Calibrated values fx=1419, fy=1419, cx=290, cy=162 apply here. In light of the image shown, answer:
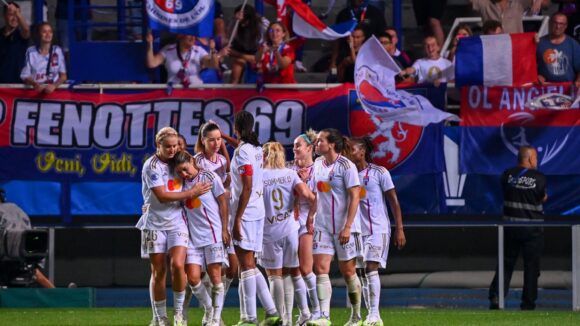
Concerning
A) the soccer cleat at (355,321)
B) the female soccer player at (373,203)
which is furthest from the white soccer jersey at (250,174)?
the female soccer player at (373,203)

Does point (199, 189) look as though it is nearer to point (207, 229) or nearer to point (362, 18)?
point (207, 229)

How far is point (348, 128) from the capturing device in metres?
20.3

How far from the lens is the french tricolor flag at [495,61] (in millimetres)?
20141

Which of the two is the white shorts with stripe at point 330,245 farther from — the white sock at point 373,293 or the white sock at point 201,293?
the white sock at point 201,293

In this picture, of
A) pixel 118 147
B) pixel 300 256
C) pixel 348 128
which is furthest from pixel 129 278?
pixel 300 256

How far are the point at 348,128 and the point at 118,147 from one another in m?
3.33

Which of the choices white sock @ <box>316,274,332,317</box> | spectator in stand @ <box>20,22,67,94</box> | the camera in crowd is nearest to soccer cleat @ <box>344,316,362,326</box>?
white sock @ <box>316,274,332,317</box>

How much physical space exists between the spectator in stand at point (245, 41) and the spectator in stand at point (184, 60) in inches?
11.5

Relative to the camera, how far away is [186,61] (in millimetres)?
20688

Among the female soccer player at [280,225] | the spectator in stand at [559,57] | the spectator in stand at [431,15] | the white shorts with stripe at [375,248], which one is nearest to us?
the female soccer player at [280,225]

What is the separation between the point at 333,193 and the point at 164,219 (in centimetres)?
196

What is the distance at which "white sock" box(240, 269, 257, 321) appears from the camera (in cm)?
1409

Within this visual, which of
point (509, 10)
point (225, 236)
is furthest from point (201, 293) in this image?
point (509, 10)

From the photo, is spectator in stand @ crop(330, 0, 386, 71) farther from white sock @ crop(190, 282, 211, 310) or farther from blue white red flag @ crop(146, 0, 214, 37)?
white sock @ crop(190, 282, 211, 310)
